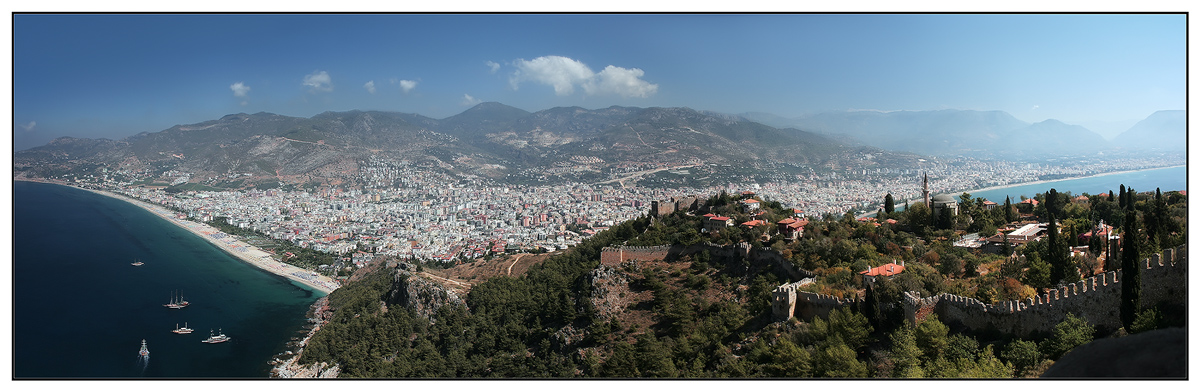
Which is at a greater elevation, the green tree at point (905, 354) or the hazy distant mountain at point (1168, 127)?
the hazy distant mountain at point (1168, 127)

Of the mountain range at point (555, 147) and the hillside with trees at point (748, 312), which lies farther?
the mountain range at point (555, 147)

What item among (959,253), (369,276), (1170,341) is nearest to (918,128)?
(369,276)

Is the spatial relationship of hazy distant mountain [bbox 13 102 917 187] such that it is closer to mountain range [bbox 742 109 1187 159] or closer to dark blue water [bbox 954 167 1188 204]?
mountain range [bbox 742 109 1187 159]

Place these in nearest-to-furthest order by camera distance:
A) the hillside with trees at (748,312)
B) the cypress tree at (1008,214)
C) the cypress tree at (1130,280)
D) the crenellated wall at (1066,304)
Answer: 1. the cypress tree at (1130,280)
2. the crenellated wall at (1066,304)
3. the hillside with trees at (748,312)
4. the cypress tree at (1008,214)

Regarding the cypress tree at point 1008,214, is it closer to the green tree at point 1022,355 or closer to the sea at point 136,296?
the sea at point 136,296

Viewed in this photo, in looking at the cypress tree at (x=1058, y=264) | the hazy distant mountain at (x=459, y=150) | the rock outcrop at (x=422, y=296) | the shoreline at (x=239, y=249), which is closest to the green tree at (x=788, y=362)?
the cypress tree at (x=1058, y=264)

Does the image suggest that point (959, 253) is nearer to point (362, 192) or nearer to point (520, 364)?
point (520, 364)

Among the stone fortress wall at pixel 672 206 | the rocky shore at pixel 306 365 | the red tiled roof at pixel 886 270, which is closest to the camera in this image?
the red tiled roof at pixel 886 270
